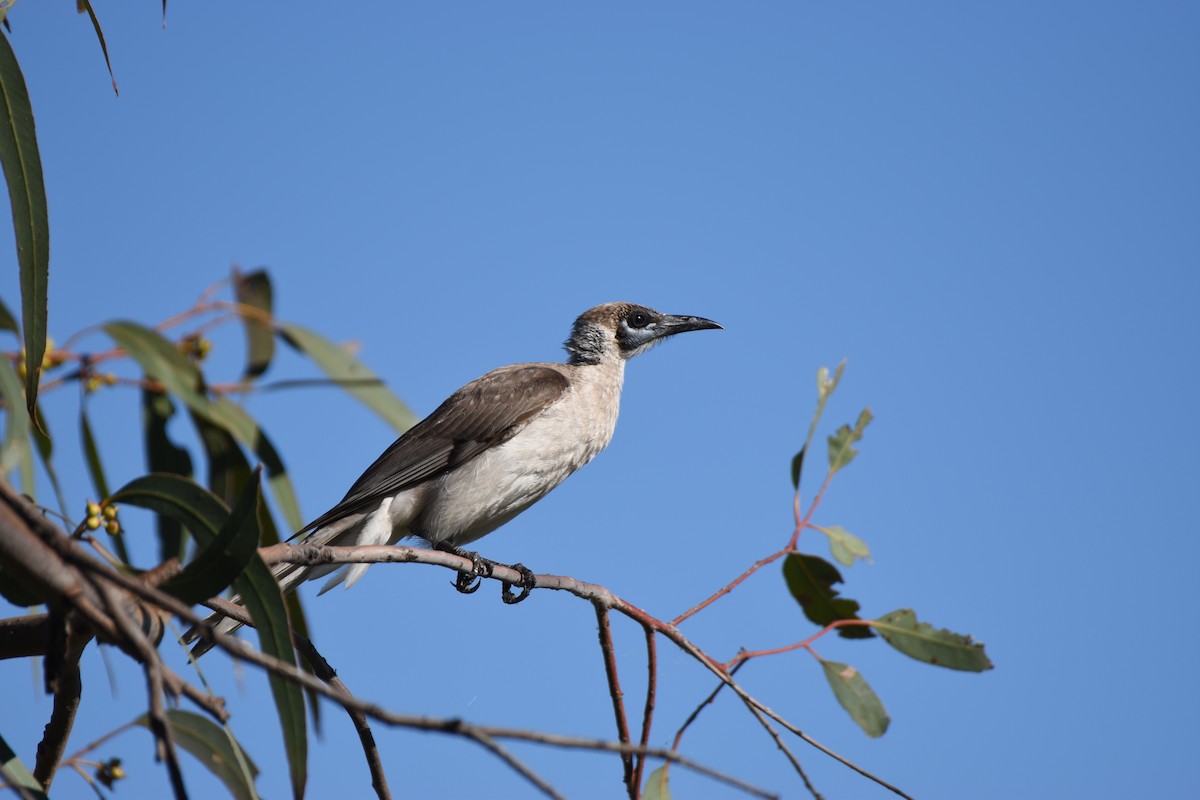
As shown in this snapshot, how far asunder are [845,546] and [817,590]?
0.14 metres

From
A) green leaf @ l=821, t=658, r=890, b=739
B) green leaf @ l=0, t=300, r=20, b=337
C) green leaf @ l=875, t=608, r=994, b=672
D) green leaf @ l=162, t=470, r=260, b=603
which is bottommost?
green leaf @ l=162, t=470, r=260, b=603

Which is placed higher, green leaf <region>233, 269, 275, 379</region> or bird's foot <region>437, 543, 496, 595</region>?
green leaf <region>233, 269, 275, 379</region>

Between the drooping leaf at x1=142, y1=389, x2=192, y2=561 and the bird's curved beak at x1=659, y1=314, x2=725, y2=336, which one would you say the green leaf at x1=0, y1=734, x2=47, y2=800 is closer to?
the drooping leaf at x1=142, y1=389, x2=192, y2=561

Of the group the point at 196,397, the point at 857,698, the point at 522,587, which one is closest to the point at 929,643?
the point at 857,698

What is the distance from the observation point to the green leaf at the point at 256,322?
12.3 feet

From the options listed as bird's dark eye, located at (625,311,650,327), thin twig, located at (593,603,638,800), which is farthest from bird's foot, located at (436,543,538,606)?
bird's dark eye, located at (625,311,650,327)

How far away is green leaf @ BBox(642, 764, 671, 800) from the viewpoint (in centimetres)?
244

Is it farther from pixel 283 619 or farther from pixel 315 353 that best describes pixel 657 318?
pixel 283 619

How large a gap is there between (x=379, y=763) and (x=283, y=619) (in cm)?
46

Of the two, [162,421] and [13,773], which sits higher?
[162,421]

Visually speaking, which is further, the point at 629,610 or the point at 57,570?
the point at 629,610

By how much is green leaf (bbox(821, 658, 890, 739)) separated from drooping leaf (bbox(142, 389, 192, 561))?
80.3 inches

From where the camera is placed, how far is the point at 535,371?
4.72 m

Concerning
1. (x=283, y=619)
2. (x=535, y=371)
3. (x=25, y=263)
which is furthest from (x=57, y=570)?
(x=535, y=371)
